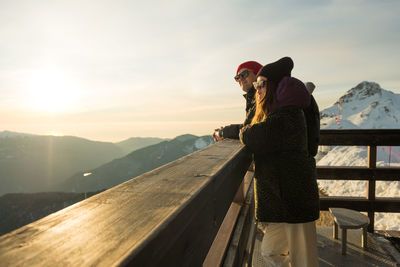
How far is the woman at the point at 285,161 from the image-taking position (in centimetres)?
185

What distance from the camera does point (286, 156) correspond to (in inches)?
74.5

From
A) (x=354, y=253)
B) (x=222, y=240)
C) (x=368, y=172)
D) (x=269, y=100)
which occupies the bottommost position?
(x=354, y=253)

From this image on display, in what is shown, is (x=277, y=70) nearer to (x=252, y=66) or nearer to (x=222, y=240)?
(x=252, y=66)

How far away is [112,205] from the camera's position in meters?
0.76

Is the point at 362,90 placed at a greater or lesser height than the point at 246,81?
greater

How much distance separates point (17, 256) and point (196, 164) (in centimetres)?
91

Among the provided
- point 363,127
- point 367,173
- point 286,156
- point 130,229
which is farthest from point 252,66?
point 363,127

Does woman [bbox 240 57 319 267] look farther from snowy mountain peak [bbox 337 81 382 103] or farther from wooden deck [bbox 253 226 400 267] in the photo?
snowy mountain peak [bbox 337 81 382 103]

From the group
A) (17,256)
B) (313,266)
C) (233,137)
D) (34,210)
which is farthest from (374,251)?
(34,210)

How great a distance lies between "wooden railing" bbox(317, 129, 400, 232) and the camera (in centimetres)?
389

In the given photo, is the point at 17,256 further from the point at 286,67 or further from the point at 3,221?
the point at 3,221

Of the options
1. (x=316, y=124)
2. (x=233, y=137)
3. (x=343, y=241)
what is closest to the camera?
(x=316, y=124)

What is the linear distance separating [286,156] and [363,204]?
294 centimetres

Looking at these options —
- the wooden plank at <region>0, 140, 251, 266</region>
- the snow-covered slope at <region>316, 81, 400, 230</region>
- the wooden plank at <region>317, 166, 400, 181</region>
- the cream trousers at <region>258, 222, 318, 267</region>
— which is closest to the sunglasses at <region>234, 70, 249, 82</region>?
the cream trousers at <region>258, 222, 318, 267</region>
